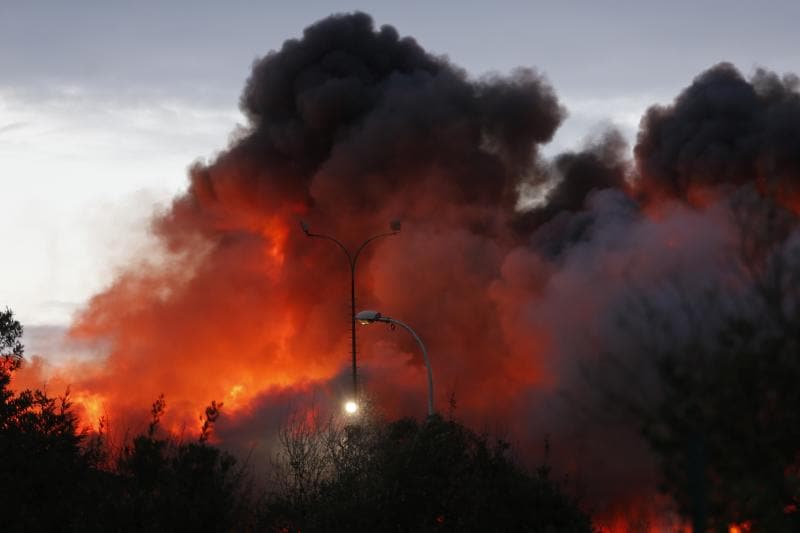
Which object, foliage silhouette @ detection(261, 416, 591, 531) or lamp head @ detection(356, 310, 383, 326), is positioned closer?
foliage silhouette @ detection(261, 416, 591, 531)

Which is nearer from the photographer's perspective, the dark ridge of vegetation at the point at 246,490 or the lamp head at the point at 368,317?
the dark ridge of vegetation at the point at 246,490

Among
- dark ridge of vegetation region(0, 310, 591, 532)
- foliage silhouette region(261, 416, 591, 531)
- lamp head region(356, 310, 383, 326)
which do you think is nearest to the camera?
dark ridge of vegetation region(0, 310, 591, 532)

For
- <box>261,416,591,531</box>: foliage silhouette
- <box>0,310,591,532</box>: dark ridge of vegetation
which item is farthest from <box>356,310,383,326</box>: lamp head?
<box>261,416,591,531</box>: foliage silhouette

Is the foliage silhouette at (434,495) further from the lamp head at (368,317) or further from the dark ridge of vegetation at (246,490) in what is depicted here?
the lamp head at (368,317)

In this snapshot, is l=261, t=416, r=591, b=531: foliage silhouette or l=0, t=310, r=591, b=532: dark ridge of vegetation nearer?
l=0, t=310, r=591, b=532: dark ridge of vegetation

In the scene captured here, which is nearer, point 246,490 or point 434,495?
point 434,495

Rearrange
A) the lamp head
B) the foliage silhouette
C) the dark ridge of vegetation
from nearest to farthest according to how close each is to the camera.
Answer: the dark ridge of vegetation → the foliage silhouette → the lamp head

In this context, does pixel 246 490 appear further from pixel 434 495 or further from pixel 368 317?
pixel 368 317

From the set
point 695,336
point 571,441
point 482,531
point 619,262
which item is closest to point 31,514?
point 482,531

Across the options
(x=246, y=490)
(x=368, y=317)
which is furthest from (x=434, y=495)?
(x=368, y=317)

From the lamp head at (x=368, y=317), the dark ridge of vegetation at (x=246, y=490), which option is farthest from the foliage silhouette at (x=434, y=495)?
the lamp head at (x=368, y=317)

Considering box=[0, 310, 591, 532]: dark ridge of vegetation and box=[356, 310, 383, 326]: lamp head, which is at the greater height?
box=[356, 310, 383, 326]: lamp head

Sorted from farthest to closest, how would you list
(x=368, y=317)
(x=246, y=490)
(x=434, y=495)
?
1. (x=368, y=317)
2. (x=246, y=490)
3. (x=434, y=495)

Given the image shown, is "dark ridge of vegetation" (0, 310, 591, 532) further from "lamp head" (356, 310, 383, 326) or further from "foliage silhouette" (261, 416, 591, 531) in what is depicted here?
"lamp head" (356, 310, 383, 326)
